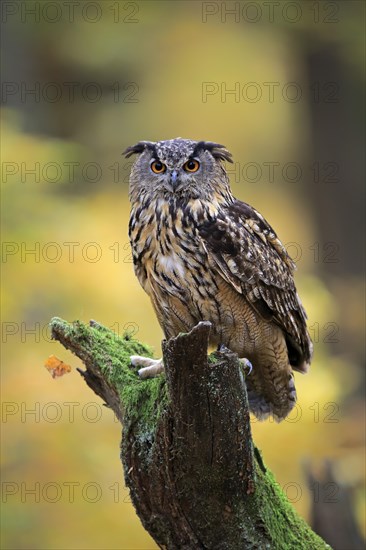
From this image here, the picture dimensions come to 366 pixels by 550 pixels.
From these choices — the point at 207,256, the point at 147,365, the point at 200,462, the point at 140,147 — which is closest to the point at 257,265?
the point at 207,256

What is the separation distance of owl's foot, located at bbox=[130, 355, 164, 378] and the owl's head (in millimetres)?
705

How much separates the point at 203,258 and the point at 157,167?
471 mm

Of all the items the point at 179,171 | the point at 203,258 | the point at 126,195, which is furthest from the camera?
the point at 126,195

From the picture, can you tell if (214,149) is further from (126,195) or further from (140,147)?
(126,195)

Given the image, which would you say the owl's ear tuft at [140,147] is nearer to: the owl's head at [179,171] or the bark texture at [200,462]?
the owl's head at [179,171]

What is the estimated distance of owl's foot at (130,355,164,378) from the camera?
345 centimetres

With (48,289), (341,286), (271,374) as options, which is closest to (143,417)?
(271,374)

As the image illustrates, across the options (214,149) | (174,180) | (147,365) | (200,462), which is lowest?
(200,462)

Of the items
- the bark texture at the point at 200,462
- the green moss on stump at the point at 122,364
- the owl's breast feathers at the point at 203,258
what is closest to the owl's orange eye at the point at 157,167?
the owl's breast feathers at the point at 203,258

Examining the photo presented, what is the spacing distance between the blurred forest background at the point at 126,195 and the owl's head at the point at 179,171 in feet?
3.80

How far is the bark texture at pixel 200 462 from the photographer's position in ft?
8.95

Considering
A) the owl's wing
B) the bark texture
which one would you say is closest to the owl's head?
the owl's wing

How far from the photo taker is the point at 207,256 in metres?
3.41

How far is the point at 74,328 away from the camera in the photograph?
354 cm
